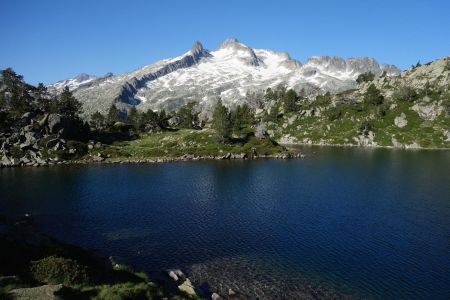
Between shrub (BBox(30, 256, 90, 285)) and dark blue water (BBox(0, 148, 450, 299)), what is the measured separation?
1343cm

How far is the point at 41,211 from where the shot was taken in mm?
72812

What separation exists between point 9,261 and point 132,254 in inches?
716

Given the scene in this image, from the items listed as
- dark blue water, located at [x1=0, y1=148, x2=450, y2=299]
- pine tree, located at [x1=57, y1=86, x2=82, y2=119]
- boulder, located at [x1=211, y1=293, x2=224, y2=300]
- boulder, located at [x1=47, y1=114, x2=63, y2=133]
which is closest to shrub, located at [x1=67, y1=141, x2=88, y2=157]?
boulder, located at [x1=47, y1=114, x2=63, y2=133]

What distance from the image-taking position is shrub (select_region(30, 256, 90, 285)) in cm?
3359

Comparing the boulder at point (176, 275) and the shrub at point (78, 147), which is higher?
the shrub at point (78, 147)

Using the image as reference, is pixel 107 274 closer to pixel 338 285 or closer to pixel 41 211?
pixel 338 285

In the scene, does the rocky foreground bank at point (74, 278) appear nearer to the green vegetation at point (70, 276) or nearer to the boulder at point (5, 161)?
the green vegetation at point (70, 276)

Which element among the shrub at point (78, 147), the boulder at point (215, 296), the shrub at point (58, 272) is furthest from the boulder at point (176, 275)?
the shrub at point (78, 147)

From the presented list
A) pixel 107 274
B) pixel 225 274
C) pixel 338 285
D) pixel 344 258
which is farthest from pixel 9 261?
pixel 344 258

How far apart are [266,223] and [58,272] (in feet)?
129

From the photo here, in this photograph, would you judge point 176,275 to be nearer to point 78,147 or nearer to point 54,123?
point 78,147

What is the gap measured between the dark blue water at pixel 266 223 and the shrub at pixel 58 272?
13.4m

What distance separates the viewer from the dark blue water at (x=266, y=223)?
1783 inches

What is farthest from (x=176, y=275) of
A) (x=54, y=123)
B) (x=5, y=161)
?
(x=54, y=123)
